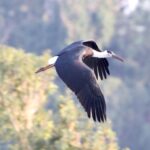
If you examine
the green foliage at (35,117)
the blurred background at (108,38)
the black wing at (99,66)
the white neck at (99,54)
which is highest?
the blurred background at (108,38)

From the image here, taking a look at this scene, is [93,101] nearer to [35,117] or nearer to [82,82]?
[82,82]

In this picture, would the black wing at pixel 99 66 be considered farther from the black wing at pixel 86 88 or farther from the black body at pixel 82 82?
the black wing at pixel 86 88

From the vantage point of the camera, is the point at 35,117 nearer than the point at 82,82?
No

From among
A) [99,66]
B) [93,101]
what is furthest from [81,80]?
[99,66]

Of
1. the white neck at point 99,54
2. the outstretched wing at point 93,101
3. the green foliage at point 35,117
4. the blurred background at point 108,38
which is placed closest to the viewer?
the outstretched wing at point 93,101

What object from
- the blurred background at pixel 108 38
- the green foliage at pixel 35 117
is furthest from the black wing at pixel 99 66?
the blurred background at pixel 108 38

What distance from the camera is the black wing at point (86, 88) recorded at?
26.5ft

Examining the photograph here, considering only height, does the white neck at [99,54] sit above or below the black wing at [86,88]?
above

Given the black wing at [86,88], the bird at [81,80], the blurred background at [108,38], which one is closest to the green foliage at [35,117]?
the blurred background at [108,38]

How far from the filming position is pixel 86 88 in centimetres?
816

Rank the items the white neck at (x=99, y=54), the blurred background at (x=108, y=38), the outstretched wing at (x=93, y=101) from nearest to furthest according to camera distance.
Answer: the outstretched wing at (x=93, y=101)
the white neck at (x=99, y=54)
the blurred background at (x=108, y=38)

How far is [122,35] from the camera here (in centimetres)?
3706

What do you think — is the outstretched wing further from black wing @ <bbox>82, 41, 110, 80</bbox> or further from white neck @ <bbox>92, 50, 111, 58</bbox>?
black wing @ <bbox>82, 41, 110, 80</bbox>

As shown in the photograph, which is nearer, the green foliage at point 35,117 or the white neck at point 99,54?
the white neck at point 99,54
